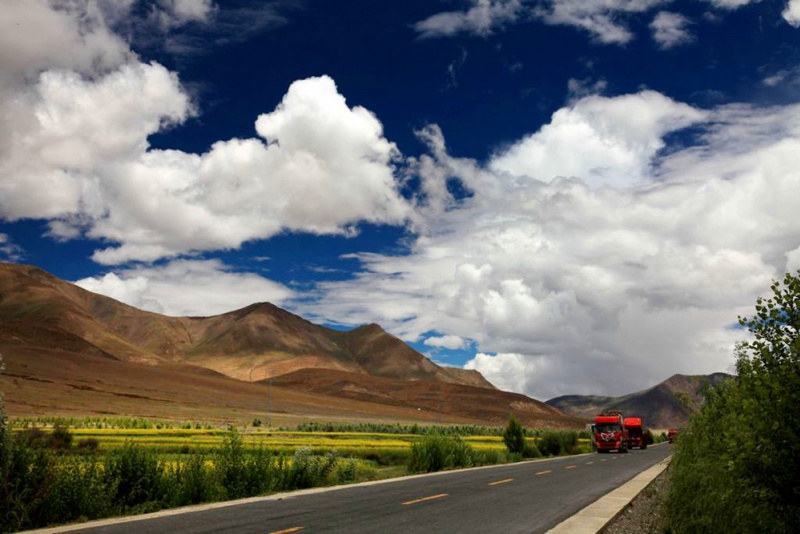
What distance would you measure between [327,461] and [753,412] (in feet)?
62.8

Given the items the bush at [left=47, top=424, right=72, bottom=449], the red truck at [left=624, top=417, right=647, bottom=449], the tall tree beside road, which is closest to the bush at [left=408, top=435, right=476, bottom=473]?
the bush at [left=47, top=424, right=72, bottom=449]

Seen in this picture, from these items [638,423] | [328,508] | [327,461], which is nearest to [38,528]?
[328,508]

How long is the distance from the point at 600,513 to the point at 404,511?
15.1 ft

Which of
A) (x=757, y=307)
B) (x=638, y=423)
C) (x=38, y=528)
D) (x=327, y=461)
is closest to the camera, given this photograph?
(x=757, y=307)

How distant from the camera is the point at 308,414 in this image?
168 metres

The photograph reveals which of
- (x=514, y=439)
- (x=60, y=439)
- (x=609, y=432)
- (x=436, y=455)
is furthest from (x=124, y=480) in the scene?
(x=609, y=432)

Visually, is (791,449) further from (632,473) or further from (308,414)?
(308,414)

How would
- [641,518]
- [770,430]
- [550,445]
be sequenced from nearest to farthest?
1. [770,430]
2. [641,518]
3. [550,445]

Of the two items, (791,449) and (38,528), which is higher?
(791,449)

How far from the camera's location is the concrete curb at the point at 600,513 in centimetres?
1271

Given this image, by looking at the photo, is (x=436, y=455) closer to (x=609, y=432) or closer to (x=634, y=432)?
(x=609, y=432)

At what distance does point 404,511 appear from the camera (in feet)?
49.6

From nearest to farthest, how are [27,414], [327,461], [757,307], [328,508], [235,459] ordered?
[757,307] < [328,508] < [235,459] < [327,461] < [27,414]

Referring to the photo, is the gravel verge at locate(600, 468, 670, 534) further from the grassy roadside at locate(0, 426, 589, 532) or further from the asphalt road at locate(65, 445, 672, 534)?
the grassy roadside at locate(0, 426, 589, 532)
